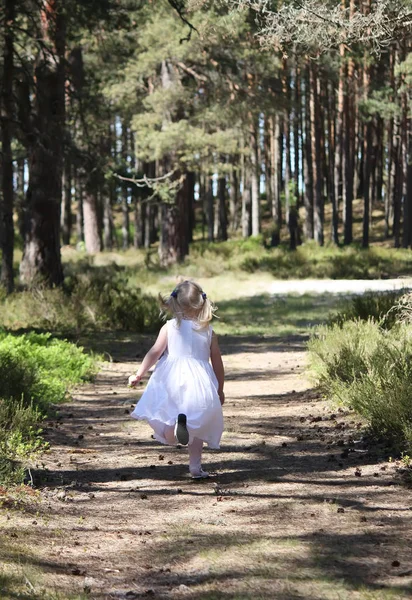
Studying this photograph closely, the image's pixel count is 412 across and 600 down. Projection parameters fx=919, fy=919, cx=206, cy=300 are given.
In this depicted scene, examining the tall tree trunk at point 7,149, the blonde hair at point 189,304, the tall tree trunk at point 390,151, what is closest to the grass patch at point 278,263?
the tall tree trunk at point 390,151

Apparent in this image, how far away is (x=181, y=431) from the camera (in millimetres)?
6293

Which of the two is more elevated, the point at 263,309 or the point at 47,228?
the point at 47,228

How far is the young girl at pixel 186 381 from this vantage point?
6535 mm

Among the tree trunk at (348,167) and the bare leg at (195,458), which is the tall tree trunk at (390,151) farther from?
the bare leg at (195,458)

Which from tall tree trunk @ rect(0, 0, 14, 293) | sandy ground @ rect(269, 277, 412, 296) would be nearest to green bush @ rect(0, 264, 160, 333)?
tall tree trunk @ rect(0, 0, 14, 293)

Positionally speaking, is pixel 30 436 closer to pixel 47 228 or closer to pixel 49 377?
pixel 49 377

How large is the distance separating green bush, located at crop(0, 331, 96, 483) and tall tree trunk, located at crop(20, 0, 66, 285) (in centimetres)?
562

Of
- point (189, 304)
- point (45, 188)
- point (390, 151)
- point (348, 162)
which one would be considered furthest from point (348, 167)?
point (189, 304)

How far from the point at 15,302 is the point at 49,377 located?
5.72m

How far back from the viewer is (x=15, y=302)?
16125 mm

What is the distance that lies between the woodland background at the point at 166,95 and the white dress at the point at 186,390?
3.66 m

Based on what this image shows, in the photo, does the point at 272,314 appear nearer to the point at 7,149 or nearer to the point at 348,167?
the point at 7,149

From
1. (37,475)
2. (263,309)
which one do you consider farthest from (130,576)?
(263,309)

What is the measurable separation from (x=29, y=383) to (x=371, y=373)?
11.2 feet
